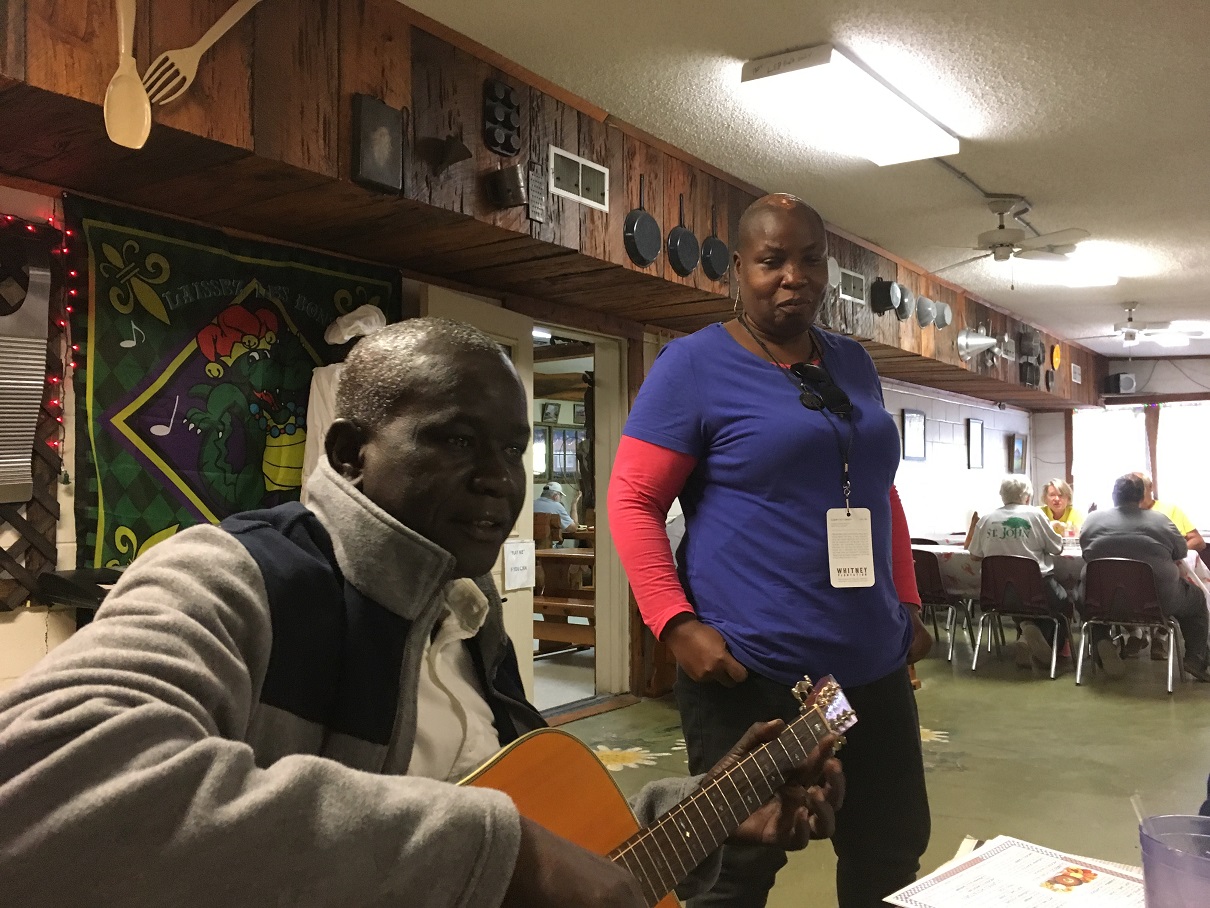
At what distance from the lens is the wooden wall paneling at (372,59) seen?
2.49 m

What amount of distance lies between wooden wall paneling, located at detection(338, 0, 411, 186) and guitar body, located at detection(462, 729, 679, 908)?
1.91 m

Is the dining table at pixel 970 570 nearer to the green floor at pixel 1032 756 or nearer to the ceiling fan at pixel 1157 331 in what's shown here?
the green floor at pixel 1032 756

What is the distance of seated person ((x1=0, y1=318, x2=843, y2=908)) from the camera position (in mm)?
496

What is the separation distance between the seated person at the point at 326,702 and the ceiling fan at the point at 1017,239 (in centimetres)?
430

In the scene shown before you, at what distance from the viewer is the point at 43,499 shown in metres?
2.42

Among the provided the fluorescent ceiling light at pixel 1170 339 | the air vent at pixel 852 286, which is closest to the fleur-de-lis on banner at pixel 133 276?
the air vent at pixel 852 286

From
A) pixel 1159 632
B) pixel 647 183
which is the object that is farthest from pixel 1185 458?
pixel 647 183

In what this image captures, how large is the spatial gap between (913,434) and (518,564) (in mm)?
4854

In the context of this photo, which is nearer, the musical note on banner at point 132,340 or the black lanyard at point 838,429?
the black lanyard at point 838,429

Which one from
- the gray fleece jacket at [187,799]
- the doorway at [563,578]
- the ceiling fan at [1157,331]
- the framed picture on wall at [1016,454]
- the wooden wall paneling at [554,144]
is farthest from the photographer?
the framed picture on wall at [1016,454]

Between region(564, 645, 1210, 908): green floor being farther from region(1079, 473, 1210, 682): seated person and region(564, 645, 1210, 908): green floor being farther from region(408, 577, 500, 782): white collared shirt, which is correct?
region(408, 577, 500, 782): white collared shirt

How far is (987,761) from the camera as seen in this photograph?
3.75 metres

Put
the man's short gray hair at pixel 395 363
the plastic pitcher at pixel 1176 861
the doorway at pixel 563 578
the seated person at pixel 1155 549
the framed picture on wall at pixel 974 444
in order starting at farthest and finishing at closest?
the framed picture on wall at pixel 974 444 < the seated person at pixel 1155 549 < the doorway at pixel 563 578 < the man's short gray hair at pixel 395 363 < the plastic pitcher at pixel 1176 861

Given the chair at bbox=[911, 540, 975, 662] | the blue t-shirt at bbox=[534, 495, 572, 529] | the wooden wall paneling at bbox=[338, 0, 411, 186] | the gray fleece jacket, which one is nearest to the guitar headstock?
the gray fleece jacket
